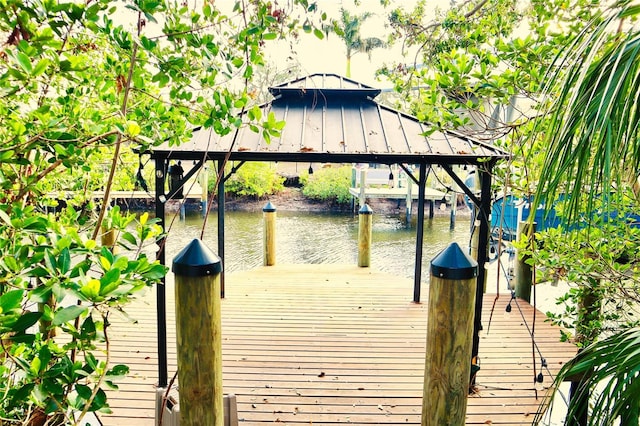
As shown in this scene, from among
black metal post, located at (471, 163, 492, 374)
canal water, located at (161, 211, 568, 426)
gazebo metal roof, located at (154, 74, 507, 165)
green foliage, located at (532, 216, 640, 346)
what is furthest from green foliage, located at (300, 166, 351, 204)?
green foliage, located at (532, 216, 640, 346)

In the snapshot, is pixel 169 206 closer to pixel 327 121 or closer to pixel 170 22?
pixel 327 121

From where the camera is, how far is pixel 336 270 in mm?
6648

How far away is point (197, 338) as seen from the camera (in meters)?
1.76

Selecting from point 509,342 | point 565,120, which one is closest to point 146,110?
point 565,120

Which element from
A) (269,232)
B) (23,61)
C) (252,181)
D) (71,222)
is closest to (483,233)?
(71,222)

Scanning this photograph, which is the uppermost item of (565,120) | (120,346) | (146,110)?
(146,110)

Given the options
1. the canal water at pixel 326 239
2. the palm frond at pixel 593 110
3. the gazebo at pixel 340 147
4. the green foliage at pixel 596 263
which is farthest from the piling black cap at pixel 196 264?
the canal water at pixel 326 239

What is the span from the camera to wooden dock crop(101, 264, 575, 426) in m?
2.96

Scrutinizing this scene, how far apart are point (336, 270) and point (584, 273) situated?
4.70 meters

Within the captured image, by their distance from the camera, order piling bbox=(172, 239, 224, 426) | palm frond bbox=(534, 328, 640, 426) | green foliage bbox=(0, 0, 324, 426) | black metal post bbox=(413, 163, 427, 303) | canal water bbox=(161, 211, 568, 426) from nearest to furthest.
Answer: green foliage bbox=(0, 0, 324, 426) → palm frond bbox=(534, 328, 640, 426) → piling bbox=(172, 239, 224, 426) → black metal post bbox=(413, 163, 427, 303) → canal water bbox=(161, 211, 568, 426)

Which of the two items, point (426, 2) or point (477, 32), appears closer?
point (477, 32)

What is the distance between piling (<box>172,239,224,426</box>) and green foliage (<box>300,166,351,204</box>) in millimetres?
17258

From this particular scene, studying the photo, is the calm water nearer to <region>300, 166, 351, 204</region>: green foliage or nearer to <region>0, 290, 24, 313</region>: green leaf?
<region>300, 166, 351, 204</region>: green foliage

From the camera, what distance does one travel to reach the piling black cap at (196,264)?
178 cm
